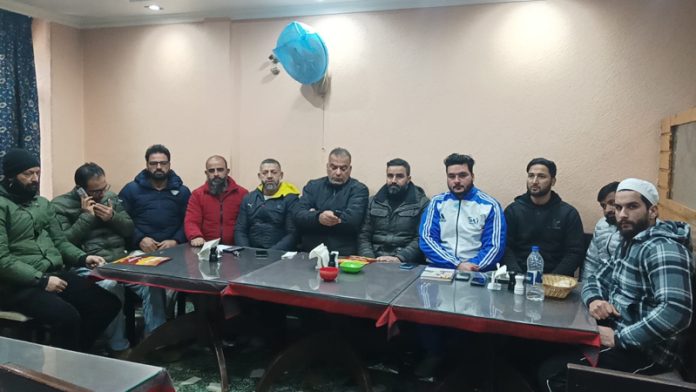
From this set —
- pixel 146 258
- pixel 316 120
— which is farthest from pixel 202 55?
pixel 146 258

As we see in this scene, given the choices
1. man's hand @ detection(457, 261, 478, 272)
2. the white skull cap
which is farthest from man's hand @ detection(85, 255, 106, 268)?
the white skull cap

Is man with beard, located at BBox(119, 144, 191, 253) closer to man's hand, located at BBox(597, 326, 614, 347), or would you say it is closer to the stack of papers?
the stack of papers

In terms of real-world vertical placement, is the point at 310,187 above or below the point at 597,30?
below

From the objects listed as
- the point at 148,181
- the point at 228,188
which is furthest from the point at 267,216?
the point at 148,181

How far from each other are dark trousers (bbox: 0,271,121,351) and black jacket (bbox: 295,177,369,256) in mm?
1354

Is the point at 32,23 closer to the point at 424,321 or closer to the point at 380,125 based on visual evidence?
the point at 380,125

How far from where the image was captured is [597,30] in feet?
11.3

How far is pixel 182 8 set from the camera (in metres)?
4.30

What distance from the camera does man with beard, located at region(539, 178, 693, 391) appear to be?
183cm

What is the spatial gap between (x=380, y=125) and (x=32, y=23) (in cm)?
344

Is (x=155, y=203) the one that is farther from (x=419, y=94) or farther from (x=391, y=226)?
(x=419, y=94)

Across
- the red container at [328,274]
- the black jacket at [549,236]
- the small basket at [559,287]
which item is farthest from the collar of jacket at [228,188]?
the small basket at [559,287]

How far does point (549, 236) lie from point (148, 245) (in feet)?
9.59

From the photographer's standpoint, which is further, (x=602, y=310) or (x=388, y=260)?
(x=388, y=260)
